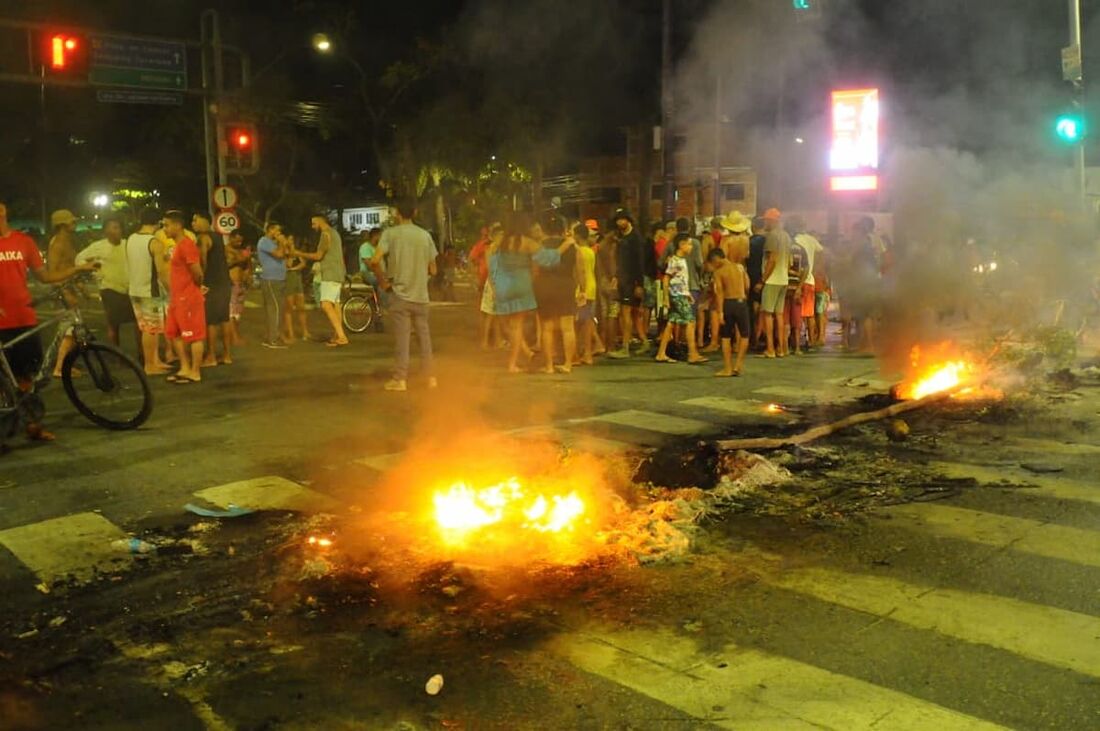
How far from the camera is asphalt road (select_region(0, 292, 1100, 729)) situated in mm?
3178

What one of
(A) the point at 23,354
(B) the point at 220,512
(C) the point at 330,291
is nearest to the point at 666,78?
(C) the point at 330,291

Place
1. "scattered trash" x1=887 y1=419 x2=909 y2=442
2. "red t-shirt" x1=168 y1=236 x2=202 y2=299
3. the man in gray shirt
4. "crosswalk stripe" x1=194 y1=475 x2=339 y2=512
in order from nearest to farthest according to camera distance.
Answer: "crosswalk stripe" x1=194 y1=475 x2=339 y2=512 → "scattered trash" x1=887 y1=419 x2=909 y2=442 → the man in gray shirt → "red t-shirt" x1=168 y1=236 x2=202 y2=299

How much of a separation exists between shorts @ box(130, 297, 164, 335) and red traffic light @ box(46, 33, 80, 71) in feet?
28.3

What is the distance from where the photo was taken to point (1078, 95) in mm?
14422

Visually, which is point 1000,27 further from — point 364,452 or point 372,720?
point 372,720

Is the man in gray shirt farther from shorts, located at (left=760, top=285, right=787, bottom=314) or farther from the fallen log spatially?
shorts, located at (left=760, top=285, right=787, bottom=314)

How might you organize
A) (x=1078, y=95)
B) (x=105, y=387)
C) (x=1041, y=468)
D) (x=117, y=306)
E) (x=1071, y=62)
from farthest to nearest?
(x=1078, y=95), (x=1071, y=62), (x=117, y=306), (x=105, y=387), (x=1041, y=468)

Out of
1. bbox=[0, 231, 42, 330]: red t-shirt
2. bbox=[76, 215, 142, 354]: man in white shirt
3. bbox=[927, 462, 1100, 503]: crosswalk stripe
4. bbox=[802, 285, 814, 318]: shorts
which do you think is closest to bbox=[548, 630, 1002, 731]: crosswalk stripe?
bbox=[927, 462, 1100, 503]: crosswalk stripe

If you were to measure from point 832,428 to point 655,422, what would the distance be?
4.33 feet

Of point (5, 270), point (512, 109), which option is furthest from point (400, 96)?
point (5, 270)

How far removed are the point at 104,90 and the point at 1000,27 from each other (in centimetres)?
1383

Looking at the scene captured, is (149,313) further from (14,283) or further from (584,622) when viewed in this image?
(584,622)

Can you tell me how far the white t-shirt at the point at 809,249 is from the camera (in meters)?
11.9

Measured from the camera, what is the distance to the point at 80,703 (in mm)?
3260
